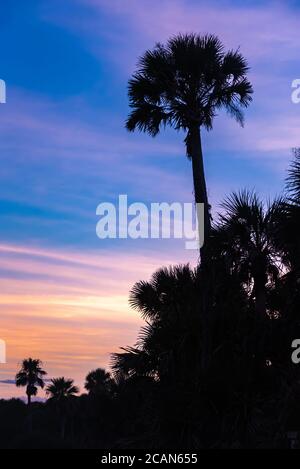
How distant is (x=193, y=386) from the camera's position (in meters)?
16.7

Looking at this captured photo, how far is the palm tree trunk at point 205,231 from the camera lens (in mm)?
17922

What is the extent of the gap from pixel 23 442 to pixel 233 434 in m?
42.8

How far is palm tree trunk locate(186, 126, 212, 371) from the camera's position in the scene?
1792 centimetres

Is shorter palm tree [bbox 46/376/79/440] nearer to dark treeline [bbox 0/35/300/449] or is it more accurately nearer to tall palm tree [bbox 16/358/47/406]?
tall palm tree [bbox 16/358/47/406]

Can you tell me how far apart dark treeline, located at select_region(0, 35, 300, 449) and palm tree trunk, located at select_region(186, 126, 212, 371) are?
3 centimetres

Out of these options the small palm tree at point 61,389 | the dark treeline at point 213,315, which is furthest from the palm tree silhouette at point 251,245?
the small palm tree at point 61,389

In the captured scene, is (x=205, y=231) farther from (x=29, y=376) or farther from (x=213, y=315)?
(x=29, y=376)

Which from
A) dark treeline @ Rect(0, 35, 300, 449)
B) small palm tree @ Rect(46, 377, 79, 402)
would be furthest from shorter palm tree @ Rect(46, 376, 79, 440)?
dark treeline @ Rect(0, 35, 300, 449)

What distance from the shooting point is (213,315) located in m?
18.2

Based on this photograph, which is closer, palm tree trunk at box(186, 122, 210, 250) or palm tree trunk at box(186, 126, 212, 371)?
palm tree trunk at box(186, 126, 212, 371)

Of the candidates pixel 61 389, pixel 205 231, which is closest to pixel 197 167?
pixel 205 231

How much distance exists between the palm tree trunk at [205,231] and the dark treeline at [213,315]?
34 mm

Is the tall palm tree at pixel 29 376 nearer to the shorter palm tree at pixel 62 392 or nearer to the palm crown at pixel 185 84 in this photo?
the shorter palm tree at pixel 62 392
